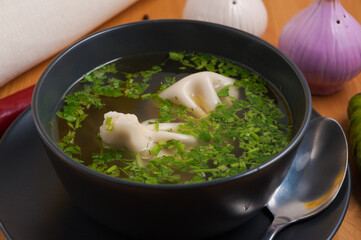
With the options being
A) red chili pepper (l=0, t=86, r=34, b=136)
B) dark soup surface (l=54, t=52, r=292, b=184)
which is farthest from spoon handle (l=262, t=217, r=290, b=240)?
red chili pepper (l=0, t=86, r=34, b=136)

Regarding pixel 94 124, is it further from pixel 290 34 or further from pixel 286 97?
pixel 290 34

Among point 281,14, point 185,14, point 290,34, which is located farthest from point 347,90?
point 185,14

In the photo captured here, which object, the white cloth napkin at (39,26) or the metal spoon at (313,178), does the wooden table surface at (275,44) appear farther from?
the metal spoon at (313,178)

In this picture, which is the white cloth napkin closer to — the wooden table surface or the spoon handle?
the wooden table surface

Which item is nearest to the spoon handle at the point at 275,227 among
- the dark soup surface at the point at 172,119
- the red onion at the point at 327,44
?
the dark soup surface at the point at 172,119

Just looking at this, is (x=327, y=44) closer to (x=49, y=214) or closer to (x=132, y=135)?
(x=132, y=135)

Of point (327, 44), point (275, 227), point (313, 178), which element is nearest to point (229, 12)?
point (327, 44)
